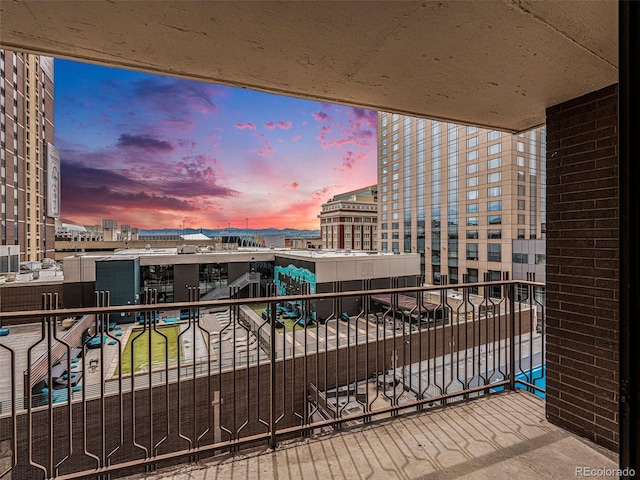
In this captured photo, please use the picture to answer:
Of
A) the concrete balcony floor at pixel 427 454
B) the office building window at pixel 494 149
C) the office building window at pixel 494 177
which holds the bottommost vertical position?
the concrete balcony floor at pixel 427 454

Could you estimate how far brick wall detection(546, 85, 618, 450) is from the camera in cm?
215

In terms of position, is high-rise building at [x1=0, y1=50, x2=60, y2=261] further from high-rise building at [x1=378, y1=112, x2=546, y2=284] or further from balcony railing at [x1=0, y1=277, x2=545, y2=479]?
high-rise building at [x1=378, y1=112, x2=546, y2=284]

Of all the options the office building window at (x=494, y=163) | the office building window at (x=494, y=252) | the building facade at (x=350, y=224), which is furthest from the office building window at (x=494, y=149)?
the building facade at (x=350, y=224)

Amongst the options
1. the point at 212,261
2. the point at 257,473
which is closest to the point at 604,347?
the point at 257,473

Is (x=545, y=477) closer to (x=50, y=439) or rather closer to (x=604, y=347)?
(x=604, y=347)

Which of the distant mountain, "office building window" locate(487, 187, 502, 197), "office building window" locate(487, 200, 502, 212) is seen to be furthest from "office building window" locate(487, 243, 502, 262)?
the distant mountain

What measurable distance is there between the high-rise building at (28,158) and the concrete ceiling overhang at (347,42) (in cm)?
3609

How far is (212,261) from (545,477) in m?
19.8

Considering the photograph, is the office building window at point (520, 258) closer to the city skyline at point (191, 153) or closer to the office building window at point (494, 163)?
the office building window at point (494, 163)

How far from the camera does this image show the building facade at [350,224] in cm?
5462

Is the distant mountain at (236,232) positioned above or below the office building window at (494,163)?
below

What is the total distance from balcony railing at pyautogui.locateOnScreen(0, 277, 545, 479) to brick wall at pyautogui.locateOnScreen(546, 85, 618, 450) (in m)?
0.31

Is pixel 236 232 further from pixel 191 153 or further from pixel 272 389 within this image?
pixel 272 389

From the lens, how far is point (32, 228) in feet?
111
